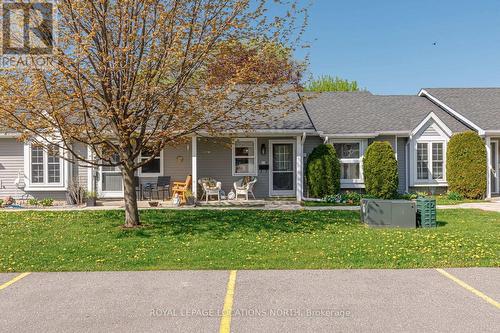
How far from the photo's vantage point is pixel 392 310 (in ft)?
15.2

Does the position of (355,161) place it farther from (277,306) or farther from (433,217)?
(277,306)

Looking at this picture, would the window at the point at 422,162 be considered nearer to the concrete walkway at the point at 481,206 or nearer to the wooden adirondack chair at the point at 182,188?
the concrete walkway at the point at 481,206

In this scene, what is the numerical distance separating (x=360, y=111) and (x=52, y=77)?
14.5 m

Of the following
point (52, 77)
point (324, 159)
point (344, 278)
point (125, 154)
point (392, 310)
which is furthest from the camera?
point (324, 159)

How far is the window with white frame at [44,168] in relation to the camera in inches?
628

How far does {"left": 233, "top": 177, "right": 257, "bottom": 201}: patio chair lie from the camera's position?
52.0ft

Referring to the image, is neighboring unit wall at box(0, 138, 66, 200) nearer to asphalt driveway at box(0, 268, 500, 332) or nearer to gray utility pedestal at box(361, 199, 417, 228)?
asphalt driveway at box(0, 268, 500, 332)

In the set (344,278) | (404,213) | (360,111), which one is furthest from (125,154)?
(360,111)

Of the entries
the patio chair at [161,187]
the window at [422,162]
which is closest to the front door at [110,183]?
the patio chair at [161,187]

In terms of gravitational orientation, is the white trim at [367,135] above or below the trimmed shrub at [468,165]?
above

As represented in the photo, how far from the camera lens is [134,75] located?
8875mm

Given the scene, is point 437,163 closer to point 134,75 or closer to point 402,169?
point 402,169

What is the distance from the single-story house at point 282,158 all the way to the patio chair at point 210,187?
0.56 m

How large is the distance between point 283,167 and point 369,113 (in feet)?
17.3
